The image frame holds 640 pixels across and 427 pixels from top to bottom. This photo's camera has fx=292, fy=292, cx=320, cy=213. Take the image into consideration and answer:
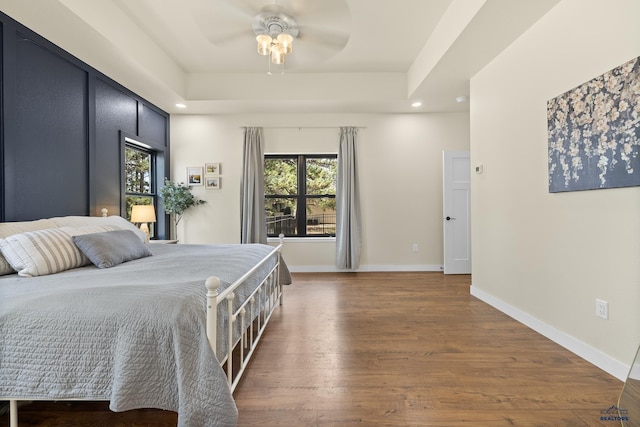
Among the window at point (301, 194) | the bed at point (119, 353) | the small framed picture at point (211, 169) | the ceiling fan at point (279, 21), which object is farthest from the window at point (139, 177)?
the bed at point (119, 353)

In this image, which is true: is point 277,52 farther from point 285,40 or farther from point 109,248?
point 109,248

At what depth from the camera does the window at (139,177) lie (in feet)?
13.4

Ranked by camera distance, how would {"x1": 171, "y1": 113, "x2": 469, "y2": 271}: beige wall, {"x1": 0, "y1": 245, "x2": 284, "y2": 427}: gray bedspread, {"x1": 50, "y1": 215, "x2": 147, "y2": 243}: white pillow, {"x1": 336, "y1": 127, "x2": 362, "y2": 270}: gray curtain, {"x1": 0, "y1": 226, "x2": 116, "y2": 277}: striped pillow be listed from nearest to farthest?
{"x1": 0, "y1": 245, "x2": 284, "y2": 427}: gray bedspread
{"x1": 0, "y1": 226, "x2": 116, "y2": 277}: striped pillow
{"x1": 50, "y1": 215, "x2": 147, "y2": 243}: white pillow
{"x1": 336, "y1": 127, "x2": 362, "y2": 270}: gray curtain
{"x1": 171, "y1": 113, "x2": 469, "y2": 271}: beige wall

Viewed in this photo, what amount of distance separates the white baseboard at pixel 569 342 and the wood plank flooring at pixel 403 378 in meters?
0.06

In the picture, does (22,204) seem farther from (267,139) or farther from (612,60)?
(612,60)

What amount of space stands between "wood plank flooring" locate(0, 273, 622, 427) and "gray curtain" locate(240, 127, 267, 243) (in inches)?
76.7

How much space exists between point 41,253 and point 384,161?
4283 millimetres

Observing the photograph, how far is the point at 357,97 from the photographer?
4.23 metres

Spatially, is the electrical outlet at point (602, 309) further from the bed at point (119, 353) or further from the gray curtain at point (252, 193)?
the gray curtain at point (252, 193)

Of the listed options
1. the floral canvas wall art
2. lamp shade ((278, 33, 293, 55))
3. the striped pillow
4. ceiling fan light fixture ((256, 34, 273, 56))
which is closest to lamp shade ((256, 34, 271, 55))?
ceiling fan light fixture ((256, 34, 273, 56))

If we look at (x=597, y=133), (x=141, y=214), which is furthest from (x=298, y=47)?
(x=141, y=214)

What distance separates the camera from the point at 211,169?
4.86 metres

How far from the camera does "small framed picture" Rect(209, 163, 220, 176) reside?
15.9 feet

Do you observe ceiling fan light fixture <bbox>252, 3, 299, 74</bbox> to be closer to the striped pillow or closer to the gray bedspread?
the striped pillow
